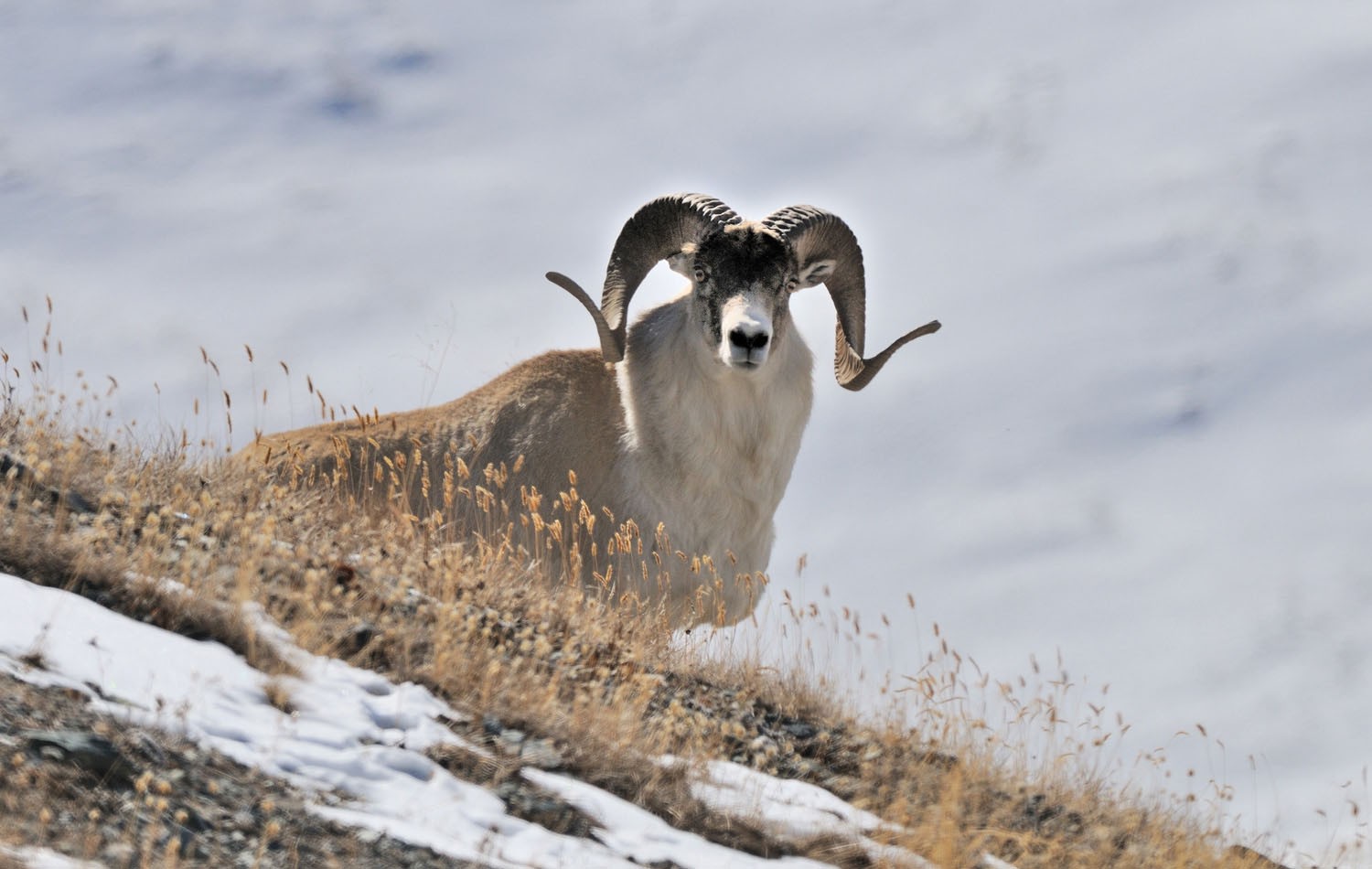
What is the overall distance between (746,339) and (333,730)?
489 centimetres

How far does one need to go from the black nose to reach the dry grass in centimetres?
210

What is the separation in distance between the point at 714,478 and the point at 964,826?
438cm

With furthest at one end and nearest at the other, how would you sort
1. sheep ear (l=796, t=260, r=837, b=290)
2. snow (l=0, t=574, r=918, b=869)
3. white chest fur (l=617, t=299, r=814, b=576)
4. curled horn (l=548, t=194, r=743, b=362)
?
sheep ear (l=796, t=260, r=837, b=290) → curled horn (l=548, t=194, r=743, b=362) → white chest fur (l=617, t=299, r=814, b=576) → snow (l=0, t=574, r=918, b=869)

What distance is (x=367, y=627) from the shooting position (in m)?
6.23

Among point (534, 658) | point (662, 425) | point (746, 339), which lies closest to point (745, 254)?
point (746, 339)

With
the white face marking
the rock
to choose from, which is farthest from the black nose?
the rock

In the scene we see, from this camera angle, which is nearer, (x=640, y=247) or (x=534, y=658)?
(x=534, y=658)

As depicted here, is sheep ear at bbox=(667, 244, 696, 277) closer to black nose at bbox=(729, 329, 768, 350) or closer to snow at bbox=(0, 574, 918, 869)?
black nose at bbox=(729, 329, 768, 350)

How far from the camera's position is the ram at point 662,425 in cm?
1006

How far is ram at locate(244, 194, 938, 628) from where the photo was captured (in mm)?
10062

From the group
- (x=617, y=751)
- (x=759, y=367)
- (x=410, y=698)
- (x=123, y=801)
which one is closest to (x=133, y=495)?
(x=410, y=698)

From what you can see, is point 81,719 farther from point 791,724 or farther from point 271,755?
point 791,724

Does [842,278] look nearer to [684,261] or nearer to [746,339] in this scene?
[684,261]

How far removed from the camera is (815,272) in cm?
1113
